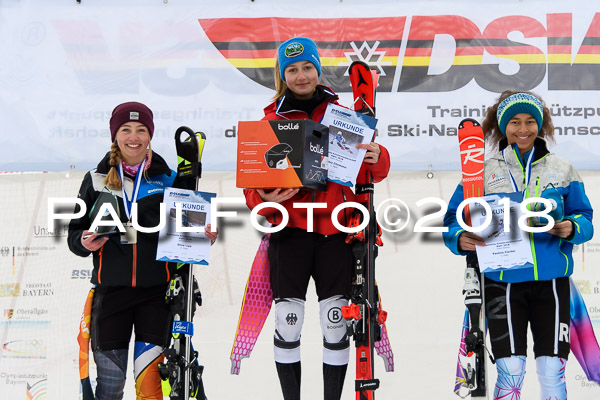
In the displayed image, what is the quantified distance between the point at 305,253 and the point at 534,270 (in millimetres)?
1065

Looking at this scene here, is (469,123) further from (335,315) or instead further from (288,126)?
(335,315)

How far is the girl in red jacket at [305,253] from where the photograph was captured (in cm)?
321

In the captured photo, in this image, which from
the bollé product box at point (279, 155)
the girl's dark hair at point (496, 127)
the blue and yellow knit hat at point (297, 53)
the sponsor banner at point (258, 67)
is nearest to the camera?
the bollé product box at point (279, 155)

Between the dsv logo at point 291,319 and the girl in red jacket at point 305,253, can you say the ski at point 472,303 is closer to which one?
the girl in red jacket at point 305,253

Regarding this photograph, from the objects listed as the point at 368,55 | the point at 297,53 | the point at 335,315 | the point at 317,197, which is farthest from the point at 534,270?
the point at 368,55

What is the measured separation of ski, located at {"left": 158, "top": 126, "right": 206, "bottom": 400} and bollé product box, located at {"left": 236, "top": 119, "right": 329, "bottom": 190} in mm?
345

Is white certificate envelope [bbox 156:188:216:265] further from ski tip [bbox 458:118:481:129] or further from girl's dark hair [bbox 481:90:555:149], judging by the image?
girl's dark hair [bbox 481:90:555:149]

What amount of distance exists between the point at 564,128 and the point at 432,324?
1.47m

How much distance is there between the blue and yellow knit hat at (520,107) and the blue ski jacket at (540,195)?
13 cm

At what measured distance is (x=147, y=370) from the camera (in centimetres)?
322

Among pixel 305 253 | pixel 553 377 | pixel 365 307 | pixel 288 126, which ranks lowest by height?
pixel 553 377

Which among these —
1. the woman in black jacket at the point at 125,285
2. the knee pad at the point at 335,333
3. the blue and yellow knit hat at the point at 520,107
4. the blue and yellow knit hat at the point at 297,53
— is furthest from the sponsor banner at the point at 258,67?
the knee pad at the point at 335,333

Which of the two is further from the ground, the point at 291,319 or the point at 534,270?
the point at 534,270

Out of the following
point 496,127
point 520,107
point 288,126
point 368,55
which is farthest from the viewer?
point 368,55
